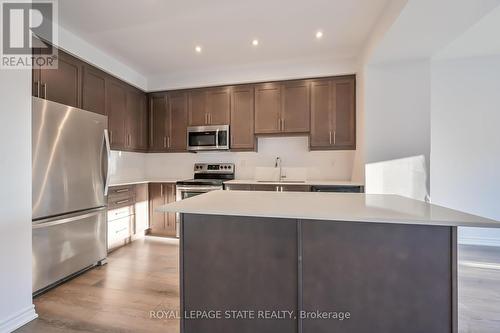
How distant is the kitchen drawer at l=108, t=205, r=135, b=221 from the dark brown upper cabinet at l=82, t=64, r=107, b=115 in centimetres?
135

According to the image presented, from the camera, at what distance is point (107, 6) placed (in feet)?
7.87

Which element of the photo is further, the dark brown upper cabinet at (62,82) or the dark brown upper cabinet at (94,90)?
the dark brown upper cabinet at (94,90)

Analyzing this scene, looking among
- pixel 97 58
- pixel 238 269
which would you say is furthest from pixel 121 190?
pixel 238 269

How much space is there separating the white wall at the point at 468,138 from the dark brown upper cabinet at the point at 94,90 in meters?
4.68

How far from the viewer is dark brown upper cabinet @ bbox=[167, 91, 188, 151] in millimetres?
4234

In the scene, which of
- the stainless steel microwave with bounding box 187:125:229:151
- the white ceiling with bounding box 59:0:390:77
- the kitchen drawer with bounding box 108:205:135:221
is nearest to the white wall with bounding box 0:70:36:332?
the white ceiling with bounding box 59:0:390:77

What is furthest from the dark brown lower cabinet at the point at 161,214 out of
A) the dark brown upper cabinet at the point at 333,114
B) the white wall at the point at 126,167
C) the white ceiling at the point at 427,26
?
the white ceiling at the point at 427,26

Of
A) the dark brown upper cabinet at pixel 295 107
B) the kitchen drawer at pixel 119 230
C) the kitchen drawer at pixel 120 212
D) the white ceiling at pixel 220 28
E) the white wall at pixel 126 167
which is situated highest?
the white ceiling at pixel 220 28

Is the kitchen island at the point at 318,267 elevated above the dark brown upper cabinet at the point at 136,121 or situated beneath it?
situated beneath

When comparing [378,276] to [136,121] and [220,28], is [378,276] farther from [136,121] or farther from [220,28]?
[136,121]

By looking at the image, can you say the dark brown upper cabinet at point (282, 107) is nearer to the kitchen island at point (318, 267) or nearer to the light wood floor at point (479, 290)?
the kitchen island at point (318, 267)

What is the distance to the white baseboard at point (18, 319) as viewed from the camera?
1708 mm

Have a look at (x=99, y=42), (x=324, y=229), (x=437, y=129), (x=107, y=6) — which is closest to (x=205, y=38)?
(x=107, y=6)

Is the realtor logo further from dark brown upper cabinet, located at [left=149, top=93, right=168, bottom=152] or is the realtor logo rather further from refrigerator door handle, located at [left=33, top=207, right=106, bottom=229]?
dark brown upper cabinet, located at [left=149, top=93, right=168, bottom=152]
